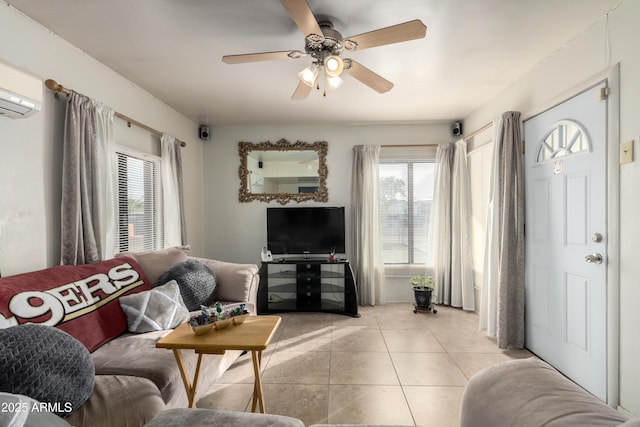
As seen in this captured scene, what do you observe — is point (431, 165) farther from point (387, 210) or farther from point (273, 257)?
point (273, 257)

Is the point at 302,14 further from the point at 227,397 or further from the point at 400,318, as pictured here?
the point at 400,318

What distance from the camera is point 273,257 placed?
4633mm

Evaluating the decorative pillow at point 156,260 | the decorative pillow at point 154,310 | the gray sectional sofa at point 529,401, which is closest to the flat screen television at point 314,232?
the decorative pillow at point 156,260

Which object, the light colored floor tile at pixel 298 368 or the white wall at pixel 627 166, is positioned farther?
the light colored floor tile at pixel 298 368

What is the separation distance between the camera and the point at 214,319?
1.90 metres

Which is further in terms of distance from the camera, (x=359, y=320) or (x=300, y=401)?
(x=359, y=320)

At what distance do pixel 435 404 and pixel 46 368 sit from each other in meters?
2.16

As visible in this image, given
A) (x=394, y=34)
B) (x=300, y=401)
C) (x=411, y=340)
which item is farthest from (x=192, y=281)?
(x=394, y=34)

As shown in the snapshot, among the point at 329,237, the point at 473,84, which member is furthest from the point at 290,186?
the point at 473,84

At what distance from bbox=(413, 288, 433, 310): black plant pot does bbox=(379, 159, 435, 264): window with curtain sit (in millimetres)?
608

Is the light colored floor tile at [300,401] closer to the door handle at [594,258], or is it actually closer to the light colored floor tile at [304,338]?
the light colored floor tile at [304,338]

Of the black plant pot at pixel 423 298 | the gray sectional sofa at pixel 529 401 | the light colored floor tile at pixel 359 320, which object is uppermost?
the gray sectional sofa at pixel 529 401

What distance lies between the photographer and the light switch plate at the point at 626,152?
75.1 inches

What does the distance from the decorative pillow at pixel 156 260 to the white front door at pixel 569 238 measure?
3.15 meters
